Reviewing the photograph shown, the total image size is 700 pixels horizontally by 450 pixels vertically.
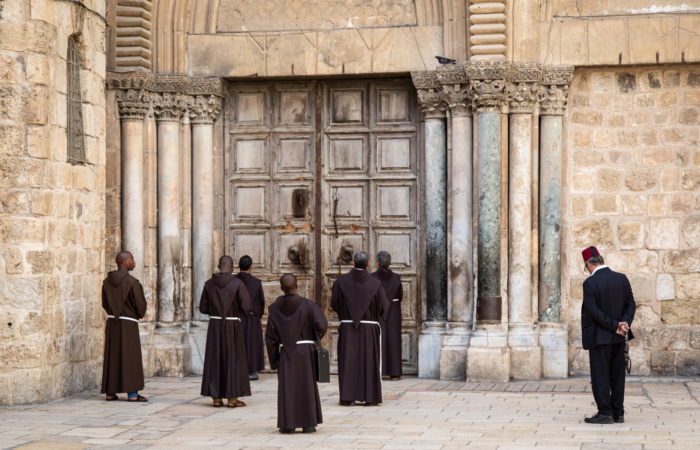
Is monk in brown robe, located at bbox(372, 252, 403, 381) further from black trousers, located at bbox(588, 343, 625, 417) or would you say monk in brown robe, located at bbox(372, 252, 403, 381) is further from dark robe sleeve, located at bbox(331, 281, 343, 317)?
black trousers, located at bbox(588, 343, 625, 417)

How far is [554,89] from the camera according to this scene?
427 inches

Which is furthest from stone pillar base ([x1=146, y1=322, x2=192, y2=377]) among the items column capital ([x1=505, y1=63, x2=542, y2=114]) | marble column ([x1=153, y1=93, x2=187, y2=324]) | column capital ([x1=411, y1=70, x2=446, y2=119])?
column capital ([x1=505, y1=63, x2=542, y2=114])

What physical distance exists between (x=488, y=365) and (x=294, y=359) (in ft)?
11.4

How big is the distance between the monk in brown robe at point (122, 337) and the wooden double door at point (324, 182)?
271 cm

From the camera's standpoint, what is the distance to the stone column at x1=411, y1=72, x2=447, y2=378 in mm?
11109

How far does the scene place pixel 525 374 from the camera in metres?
10.5

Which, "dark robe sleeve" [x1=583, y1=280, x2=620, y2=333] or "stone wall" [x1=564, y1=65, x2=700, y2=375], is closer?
"dark robe sleeve" [x1=583, y1=280, x2=620, y2=333]

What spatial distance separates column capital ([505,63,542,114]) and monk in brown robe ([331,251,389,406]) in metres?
2.90

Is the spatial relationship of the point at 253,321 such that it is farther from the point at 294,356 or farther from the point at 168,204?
the point at 294,356

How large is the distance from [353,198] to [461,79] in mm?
1999

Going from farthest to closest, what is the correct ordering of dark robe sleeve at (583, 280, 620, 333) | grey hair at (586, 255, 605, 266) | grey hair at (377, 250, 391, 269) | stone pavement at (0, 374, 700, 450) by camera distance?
1. grey hair at (377, 250, 391, 269)
2. grey hair at (586, 255, 605, 266)
3. dark robe sleeve at (583, 280, 620, 333)
4. stone pavement at (0, 374, 700, 450)

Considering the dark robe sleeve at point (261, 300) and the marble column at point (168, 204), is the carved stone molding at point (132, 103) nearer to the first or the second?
the marble column at point (168, 204)

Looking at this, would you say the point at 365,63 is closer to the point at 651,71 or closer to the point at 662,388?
the point at 651,71

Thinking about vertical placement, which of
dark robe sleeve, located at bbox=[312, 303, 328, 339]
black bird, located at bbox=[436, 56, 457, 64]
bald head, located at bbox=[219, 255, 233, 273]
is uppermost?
black bird, located at bbox=[436, 56, 457, 64]
